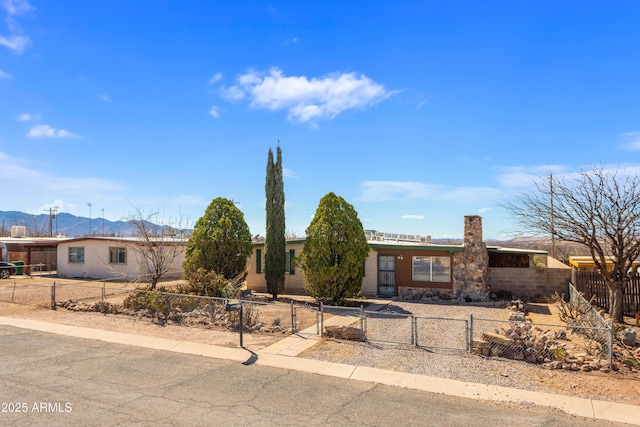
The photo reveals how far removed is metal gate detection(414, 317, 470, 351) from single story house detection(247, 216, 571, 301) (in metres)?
5.63

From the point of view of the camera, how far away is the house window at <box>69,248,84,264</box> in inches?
1335

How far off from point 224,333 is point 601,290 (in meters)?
14.8

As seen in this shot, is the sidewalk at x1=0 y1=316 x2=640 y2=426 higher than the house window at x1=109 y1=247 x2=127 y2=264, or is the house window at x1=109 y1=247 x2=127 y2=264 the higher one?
the house window at x1=109 y1=247 x2=127 y2=264

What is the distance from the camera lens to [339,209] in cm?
2005

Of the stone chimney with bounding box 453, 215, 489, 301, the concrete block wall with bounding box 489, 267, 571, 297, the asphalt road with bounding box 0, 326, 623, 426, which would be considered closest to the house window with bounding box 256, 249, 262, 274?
the stone chimney with bounding box 453, 215, 489, 301

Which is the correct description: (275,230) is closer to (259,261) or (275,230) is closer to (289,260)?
(289,260)

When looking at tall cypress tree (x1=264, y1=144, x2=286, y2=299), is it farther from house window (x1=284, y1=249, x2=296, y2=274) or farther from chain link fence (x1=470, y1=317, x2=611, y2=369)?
chain link fence (x1=470, y1=317, x2=611, y2=369)

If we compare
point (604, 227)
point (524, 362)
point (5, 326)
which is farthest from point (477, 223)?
point (5, 326)

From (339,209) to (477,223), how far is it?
7.00 metres

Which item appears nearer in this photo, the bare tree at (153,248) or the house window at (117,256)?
the bare tree at (153,248)

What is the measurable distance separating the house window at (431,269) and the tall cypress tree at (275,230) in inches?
271

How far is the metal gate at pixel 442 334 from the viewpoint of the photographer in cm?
1219

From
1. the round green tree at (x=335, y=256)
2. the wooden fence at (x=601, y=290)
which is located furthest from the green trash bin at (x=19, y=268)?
the wooden fence at (x=601, y=290)

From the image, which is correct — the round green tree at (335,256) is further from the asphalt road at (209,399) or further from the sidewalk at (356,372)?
the asphalt road at (209,399)
